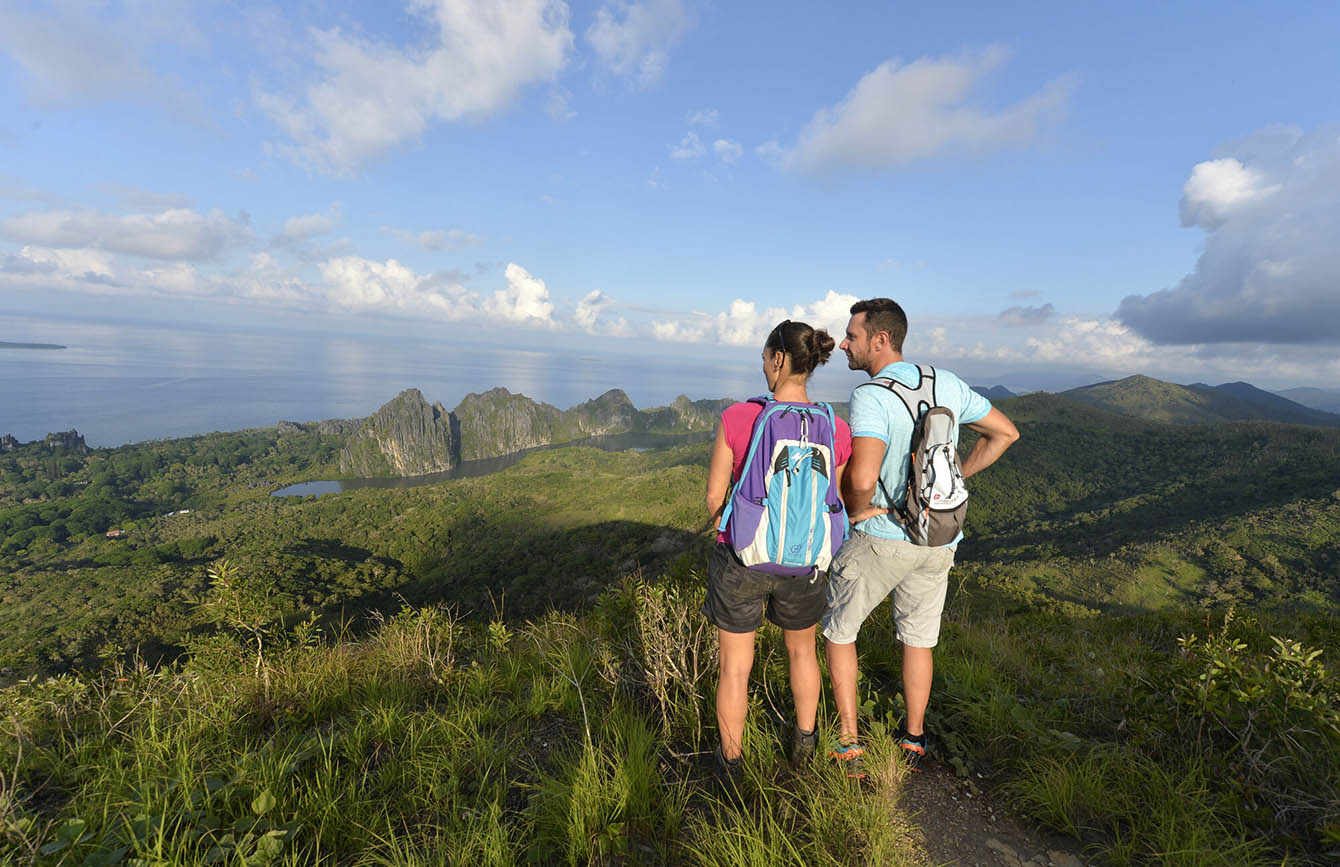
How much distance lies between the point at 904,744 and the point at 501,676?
265 centimetres

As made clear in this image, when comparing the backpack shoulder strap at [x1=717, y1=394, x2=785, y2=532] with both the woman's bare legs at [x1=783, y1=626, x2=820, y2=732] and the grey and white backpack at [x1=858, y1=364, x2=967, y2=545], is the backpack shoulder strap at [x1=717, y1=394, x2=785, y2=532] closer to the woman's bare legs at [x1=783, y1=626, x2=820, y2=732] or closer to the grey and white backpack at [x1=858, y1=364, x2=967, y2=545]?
the grey and white backpack at [x1=858, y1=364, x2=967, y2=545]

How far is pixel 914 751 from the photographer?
8.57ft

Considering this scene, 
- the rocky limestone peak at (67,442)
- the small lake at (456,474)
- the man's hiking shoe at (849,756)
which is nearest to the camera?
the man's hiking shoe at (849,756)

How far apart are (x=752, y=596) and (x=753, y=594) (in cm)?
2

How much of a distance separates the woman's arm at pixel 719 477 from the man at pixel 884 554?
0.64 m

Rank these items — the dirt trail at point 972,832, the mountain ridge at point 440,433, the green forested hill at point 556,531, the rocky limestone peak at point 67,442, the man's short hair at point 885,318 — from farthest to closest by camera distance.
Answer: the mountain ridge at point 440,433 < the rocky limestone peak at point 67,442 < the green forested hill at point 556,531 < the man's short hair at point 885,318 < the dirt trail at point 972,832

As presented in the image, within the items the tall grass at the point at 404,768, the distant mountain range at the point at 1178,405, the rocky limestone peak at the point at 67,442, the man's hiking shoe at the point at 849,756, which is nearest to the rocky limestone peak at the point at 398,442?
the rocky limestone peak at the point at 67,442

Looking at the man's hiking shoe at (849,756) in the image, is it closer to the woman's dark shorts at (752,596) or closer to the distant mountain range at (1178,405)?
the woman's dark shorts at (752,596)

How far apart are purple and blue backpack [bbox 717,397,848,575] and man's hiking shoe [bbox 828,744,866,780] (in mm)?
956

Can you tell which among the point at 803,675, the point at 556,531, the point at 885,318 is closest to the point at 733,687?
the point at 803,675

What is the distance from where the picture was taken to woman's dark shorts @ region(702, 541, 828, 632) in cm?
233

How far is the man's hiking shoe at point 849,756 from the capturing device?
2.38 metres

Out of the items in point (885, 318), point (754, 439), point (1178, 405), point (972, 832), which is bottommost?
point (1178, 405)

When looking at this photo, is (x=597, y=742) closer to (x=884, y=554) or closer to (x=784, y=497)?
(x=784, y=497)
